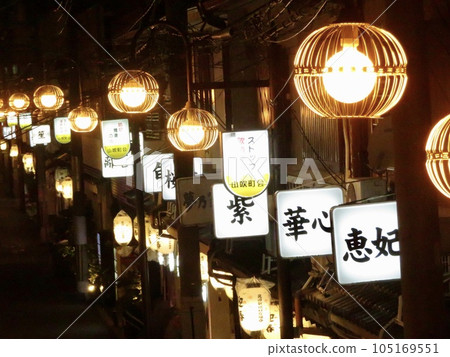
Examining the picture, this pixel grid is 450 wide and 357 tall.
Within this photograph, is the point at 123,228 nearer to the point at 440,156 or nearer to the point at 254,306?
the point at 254,306

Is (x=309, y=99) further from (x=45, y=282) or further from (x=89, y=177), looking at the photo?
(x=89, y=177)

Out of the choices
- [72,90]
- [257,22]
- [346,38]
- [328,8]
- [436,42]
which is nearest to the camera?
[346,38]

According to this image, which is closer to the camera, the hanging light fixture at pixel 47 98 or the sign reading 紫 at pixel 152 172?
the sign reading 紫 at pixel 152 172

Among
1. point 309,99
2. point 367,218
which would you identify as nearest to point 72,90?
point 367,218

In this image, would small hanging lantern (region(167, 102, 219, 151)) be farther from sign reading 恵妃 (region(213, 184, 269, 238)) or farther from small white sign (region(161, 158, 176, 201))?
small white sign (region(161, 158, 176, 201))

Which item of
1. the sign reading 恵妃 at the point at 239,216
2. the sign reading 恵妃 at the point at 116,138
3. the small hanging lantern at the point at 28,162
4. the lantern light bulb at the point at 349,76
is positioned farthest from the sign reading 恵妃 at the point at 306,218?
the small hanging lantern at the point at 28,162

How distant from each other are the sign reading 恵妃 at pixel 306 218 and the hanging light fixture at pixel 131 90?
353 cm

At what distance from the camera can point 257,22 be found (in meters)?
11.5

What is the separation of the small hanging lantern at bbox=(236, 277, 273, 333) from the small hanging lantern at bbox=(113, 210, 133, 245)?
8859mm

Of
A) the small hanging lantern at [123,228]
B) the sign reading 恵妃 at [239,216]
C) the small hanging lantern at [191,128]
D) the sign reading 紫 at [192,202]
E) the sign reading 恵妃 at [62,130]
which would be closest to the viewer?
the small hanging lantern at [191,128]

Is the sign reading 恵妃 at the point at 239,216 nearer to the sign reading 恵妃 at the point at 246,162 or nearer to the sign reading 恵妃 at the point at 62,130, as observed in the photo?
the sign reading 恵妃 at the point at 246,162

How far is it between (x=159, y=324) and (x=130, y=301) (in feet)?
4.25

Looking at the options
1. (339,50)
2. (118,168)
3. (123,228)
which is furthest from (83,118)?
(339,50)

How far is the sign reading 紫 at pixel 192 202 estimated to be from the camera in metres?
12.5
